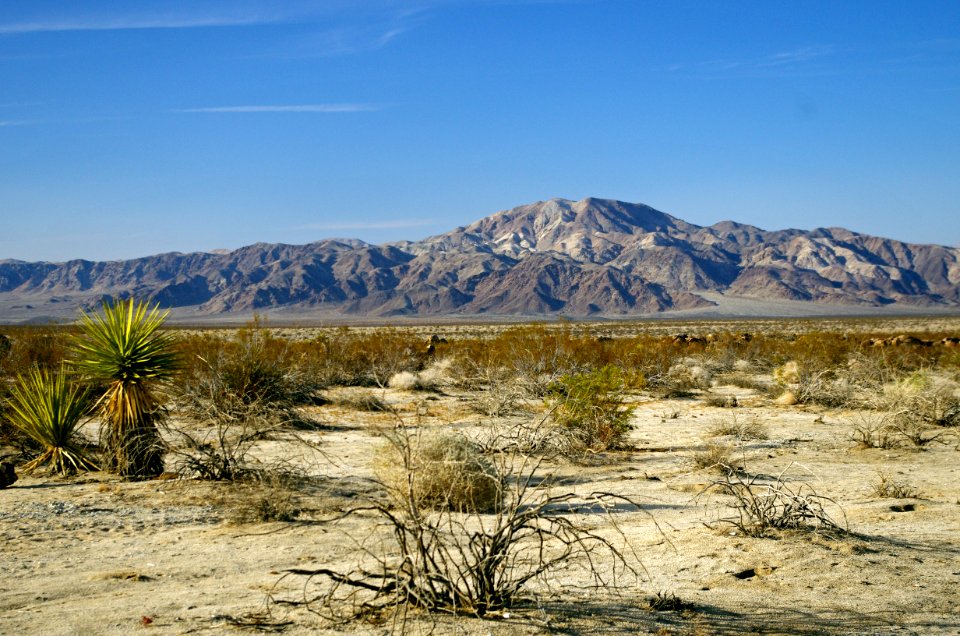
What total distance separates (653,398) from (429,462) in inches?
533

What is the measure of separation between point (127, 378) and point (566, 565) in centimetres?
704

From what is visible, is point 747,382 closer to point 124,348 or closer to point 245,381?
point 245,381

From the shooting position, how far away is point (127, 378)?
34.2ft

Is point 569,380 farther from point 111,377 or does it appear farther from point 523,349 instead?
point 523,349

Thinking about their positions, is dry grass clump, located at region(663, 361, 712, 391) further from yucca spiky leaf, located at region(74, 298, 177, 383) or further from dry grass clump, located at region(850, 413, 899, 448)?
yucca spiky leaf, located at region(74, 298, 177, 383)

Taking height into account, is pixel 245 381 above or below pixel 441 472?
above

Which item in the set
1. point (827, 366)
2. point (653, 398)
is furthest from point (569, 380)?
point (827, 366)

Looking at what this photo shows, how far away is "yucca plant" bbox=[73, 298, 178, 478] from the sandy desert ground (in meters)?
0.41

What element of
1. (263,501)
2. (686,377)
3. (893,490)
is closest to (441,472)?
(263,501)

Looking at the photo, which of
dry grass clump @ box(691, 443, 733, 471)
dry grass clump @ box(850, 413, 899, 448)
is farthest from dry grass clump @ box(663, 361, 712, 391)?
dry grass clump @ box(691, 443, 733, 471)

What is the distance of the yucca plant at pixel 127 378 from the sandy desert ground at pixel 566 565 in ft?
1.34

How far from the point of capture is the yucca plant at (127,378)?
33.8 feet

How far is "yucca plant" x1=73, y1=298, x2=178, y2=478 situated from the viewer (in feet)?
33.8

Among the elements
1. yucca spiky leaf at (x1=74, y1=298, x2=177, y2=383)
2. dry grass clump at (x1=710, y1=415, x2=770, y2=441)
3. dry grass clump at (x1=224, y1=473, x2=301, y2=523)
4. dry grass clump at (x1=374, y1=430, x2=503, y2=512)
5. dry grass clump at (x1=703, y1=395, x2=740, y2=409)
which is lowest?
dry grass clump at (x1=703, y1=395, x2=740, y2=409)
